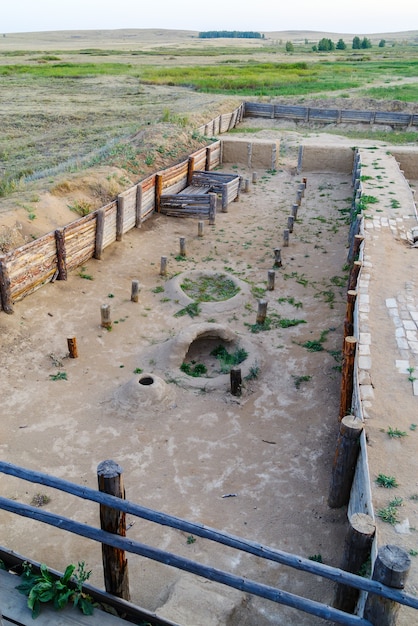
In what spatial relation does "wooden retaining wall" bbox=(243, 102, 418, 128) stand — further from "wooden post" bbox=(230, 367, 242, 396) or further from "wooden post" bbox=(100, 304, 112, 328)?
"wooden post" bbox=(230, 367, 242, 396)

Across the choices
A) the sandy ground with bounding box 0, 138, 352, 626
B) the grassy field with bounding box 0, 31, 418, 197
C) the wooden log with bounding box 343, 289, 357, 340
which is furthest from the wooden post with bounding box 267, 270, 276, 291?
the grassy field with bounding box 0, 31, 418, 197

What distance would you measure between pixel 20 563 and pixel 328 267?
12.3 m

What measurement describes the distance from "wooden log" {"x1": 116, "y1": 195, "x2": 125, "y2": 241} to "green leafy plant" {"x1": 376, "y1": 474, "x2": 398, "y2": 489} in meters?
11.7

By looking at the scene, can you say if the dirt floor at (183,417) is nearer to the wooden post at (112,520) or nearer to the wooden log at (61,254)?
the wooden log at (61,254)

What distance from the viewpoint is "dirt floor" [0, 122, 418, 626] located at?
6832mm

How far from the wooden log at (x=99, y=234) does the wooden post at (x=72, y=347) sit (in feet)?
15.0

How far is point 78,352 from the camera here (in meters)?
11.5

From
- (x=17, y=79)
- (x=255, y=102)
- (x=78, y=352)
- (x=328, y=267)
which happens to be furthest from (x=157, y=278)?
(x=17, y=79)

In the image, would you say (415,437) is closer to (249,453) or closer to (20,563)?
(249,453)

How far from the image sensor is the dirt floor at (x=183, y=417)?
6.83 m

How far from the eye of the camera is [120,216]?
52.3ft

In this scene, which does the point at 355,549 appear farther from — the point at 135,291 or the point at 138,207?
the point at 138,207

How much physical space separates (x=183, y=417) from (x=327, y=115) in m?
29.2

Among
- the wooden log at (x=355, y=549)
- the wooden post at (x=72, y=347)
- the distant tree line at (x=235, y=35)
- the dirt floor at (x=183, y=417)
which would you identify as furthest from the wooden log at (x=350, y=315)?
the distant tree line at (x=235, y=35)
